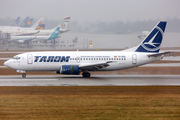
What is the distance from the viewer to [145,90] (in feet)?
77.2

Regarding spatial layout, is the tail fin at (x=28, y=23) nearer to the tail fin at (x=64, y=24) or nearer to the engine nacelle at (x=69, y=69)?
the tail fin at (x=64, y=24)

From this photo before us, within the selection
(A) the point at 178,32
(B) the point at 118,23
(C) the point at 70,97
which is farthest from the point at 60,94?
(B) the point at 118,23

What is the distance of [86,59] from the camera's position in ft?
106

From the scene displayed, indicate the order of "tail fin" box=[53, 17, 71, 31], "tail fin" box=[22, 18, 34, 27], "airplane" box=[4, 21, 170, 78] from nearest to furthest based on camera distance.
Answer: "airplane" box=[4, 21, 170, 78], "tail fin" box=[53, 17, 71, 31], "tail fin" box=[22, 18, 34, 27]

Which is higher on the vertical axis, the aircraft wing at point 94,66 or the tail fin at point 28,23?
the tail fin at point 28,23

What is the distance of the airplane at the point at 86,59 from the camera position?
31.4 meters

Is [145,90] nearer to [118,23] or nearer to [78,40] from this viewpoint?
[118,23]

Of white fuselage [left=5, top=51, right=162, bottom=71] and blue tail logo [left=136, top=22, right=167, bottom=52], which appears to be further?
blue tail logo [left=136, top=22, right=167, bottom=52]

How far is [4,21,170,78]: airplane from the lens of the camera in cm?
→ 3136

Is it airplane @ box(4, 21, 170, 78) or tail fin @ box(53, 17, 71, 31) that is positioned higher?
tail fin @ box(53, 17, 71, 31)

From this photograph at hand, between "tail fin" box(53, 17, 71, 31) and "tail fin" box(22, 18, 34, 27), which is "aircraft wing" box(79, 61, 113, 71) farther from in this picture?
"tail fin" box(22, 18, 34, 27)

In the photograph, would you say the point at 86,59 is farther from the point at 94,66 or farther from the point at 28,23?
the point at 28,23

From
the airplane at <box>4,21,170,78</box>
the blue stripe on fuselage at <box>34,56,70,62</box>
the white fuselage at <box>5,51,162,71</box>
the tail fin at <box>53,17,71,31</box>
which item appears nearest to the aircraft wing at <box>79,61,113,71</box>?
the airplane at <box>4,21,170,78</box>

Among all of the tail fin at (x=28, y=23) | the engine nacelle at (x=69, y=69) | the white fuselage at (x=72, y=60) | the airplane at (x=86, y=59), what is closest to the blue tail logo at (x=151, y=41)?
the airplane at (x=86, y=59)
